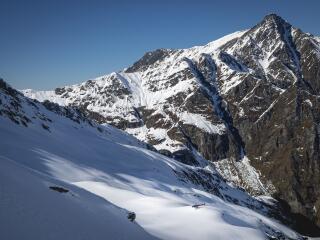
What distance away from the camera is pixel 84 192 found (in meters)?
37.6

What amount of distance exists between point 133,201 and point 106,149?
2501 inches

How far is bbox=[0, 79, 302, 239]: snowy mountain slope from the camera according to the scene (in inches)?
983

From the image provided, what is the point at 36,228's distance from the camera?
22.6m

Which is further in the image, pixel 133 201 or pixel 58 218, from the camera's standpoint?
pixel 133 201

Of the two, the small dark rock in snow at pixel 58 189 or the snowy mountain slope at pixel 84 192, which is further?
the small dark rock in snow at pixel 58 189

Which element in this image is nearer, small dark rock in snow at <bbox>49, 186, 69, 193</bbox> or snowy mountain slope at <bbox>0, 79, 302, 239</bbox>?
snowy mountain slope at <bbox>0, 79, 302, 239</bbox>

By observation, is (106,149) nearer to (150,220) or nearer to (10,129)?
(10,129)

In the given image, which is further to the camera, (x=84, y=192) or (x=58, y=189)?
(x=84, y=192)

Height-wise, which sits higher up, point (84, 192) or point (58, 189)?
point (84, 192)

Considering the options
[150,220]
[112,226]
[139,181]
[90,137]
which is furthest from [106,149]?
[112,226]

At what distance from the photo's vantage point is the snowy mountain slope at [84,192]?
25.0 m

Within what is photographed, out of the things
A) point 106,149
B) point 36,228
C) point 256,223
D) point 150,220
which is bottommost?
point 36,228

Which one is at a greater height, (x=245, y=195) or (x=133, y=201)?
(x=245, y=195)

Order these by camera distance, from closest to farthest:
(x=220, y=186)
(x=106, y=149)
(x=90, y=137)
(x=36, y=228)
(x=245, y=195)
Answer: (x=36, y=228) → (x=106, y=149) → (x=90, y=137) → (x=220, y=186) → (x=245, y=195)
